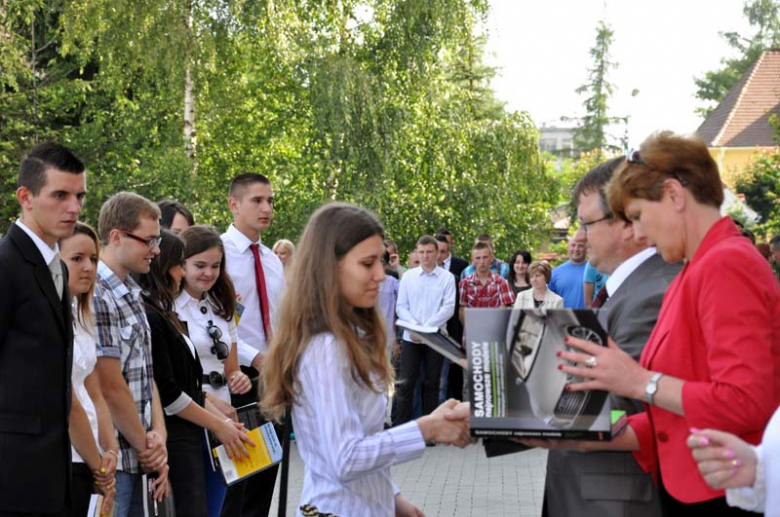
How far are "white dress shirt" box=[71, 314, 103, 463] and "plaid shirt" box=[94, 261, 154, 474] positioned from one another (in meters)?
0.19

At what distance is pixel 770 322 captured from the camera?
126 inches

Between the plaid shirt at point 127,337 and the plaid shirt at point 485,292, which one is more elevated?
the plaid shirt at point 127,337

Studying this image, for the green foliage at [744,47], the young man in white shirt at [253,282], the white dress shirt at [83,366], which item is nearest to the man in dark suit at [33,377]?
the white dress shirt at [83,366]

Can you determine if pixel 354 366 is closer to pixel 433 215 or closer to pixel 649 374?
pixel 649 374

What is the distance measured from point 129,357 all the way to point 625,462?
269cm

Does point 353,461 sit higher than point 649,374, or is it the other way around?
point 649,374

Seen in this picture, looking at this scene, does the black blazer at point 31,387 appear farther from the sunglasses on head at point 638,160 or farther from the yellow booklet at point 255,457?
the sunglasses on head at point 638,160

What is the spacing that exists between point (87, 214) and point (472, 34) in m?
9.36

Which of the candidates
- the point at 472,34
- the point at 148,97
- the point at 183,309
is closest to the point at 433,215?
the point at 472,34

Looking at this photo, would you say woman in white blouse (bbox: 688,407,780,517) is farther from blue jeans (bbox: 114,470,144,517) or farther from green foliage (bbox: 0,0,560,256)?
green foliage (bbox: 0,0,560,256)

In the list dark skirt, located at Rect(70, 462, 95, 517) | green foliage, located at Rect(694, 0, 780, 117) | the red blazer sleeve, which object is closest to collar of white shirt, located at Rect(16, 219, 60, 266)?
dark skirt, located at Rect(70, 462, 95, 517)

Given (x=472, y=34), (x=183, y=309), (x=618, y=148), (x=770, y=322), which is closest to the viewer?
(x=770, y=322)

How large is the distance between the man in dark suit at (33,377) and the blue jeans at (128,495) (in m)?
0.88

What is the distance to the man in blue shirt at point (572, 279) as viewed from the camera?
14.1m
